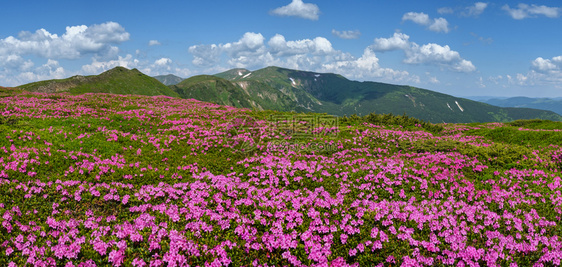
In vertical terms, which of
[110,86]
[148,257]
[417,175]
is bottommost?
[148,257]

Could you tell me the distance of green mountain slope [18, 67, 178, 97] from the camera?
94.6 m

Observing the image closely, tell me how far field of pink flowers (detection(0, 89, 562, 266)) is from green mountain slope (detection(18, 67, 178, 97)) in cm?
10507

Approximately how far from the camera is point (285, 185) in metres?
11.2

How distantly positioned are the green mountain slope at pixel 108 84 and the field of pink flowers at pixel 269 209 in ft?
345

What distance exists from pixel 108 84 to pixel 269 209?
156 meters

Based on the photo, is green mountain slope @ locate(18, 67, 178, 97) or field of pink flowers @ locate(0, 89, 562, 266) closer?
field of pink flowers @ locate(0, 89, 562, 266)

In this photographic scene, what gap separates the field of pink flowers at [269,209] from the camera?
6.78m

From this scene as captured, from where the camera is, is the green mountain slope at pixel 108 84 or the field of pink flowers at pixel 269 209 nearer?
the field of pink flowers at pixel 269 209

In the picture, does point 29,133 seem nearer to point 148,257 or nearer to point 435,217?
point 148,257

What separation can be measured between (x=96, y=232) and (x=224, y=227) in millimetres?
3573

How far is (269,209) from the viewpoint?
878 cm

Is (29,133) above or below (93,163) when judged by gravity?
above

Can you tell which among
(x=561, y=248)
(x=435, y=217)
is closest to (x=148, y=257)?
(x=435, y=217)

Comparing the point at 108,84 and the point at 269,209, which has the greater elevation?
the point at 108,84
